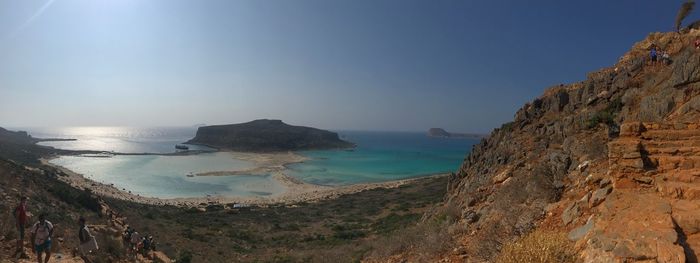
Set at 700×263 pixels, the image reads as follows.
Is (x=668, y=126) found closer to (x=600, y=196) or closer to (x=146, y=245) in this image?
(x=600, y=196)

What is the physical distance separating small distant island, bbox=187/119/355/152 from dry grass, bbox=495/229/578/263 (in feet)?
415

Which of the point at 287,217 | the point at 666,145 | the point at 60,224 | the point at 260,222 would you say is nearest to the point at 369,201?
the point at 287,217

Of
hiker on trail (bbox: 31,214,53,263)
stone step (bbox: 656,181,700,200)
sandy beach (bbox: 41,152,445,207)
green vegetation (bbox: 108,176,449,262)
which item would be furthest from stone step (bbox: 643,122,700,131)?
sandy beach (bbox: 41,152,445,207)

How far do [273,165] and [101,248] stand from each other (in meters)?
75.2

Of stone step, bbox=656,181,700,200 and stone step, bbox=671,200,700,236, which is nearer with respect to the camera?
stone step, bbox=671,200,700,236

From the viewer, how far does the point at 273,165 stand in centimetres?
8700

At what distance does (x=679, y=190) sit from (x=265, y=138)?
13811cm

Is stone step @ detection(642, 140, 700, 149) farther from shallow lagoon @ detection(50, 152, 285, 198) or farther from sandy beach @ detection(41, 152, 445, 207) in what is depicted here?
shallow lagoon @ detection(50, 152, 285, 198)

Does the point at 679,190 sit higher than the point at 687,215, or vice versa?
the point at 679,190

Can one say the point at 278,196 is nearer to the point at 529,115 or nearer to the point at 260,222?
the point at 260,222

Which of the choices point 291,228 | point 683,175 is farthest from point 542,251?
point 291,228

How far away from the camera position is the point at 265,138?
13838 cm

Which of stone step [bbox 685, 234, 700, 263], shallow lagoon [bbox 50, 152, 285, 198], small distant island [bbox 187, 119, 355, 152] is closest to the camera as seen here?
stone step [bbox 685, 234, 700, 263]

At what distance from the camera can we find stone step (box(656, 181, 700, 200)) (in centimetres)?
570
